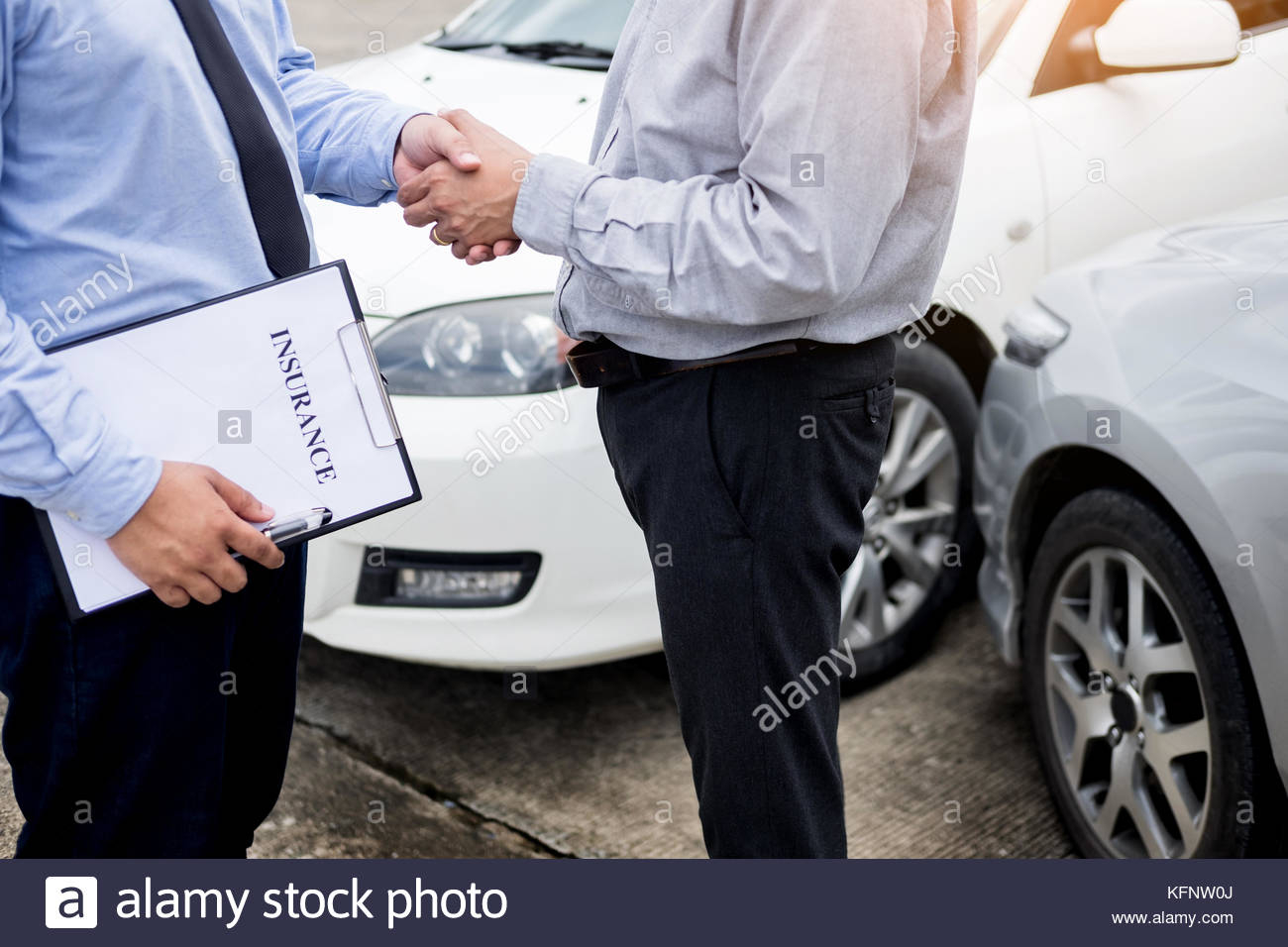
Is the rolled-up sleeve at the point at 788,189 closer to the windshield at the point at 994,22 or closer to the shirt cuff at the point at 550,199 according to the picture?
the shirt cuff at the point at 550,199

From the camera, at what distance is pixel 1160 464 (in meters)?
2.21

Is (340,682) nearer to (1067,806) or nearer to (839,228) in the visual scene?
(1067,806)

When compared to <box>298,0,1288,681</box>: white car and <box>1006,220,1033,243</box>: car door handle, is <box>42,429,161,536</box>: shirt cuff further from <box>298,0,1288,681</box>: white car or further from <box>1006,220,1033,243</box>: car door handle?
<box>1006,220,1033,243</box>: car door handle

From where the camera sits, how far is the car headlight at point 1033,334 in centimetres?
265

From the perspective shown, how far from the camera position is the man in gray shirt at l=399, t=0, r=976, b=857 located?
1.35 metres

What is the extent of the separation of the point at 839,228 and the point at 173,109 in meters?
0.70

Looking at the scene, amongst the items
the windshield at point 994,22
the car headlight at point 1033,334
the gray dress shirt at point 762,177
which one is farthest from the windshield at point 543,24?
the gray dress shirt at point 762,177

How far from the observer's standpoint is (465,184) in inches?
64.1

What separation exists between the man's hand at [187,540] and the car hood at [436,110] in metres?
1.11

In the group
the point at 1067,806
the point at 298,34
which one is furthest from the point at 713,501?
the point at 298,34

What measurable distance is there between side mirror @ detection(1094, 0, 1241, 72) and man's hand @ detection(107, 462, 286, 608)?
2.44 metres

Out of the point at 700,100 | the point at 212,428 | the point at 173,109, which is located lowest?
the point at 212,428

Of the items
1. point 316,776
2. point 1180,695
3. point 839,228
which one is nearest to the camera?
point 839,228

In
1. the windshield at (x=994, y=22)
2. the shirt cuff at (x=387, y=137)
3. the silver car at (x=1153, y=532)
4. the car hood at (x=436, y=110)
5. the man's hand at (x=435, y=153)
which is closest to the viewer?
the man's hand at (x=435, y=153)
